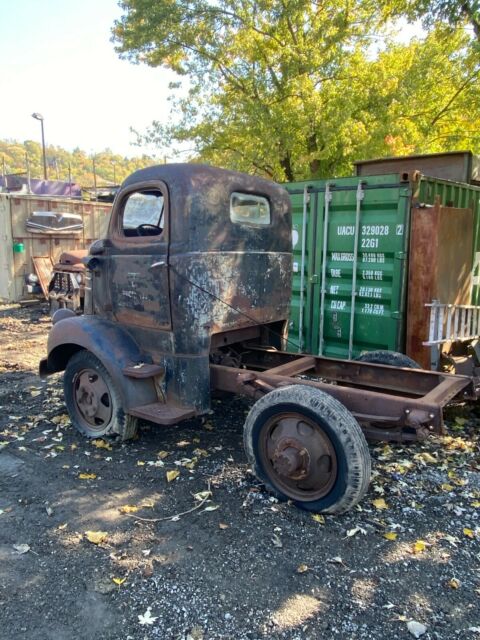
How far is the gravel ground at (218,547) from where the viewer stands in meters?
2.62

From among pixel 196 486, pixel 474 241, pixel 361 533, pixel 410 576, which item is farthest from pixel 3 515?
pixel 474 241

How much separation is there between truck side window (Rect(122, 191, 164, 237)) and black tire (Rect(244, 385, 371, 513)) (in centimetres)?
186

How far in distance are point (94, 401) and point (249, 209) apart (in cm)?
238

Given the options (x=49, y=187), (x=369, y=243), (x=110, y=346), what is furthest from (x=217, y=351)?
(x=49, y=187)

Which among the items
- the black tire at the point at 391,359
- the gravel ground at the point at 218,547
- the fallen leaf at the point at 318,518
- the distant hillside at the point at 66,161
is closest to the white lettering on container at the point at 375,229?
the black tire at the point at 391,359

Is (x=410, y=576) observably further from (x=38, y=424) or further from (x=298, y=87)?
(x=298, y=87)

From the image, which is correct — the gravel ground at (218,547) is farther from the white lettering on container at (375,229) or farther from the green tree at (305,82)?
the green tree at (305,82)

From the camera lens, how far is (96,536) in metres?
3.36

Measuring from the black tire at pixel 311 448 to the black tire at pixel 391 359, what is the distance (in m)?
1.67

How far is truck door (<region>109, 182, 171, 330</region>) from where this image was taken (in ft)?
14.1

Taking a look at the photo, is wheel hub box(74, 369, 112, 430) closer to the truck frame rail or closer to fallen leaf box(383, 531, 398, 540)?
the truck frame rail

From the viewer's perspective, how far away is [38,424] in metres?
5.44

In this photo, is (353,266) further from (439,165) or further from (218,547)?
(218,547)

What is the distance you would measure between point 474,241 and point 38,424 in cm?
584
